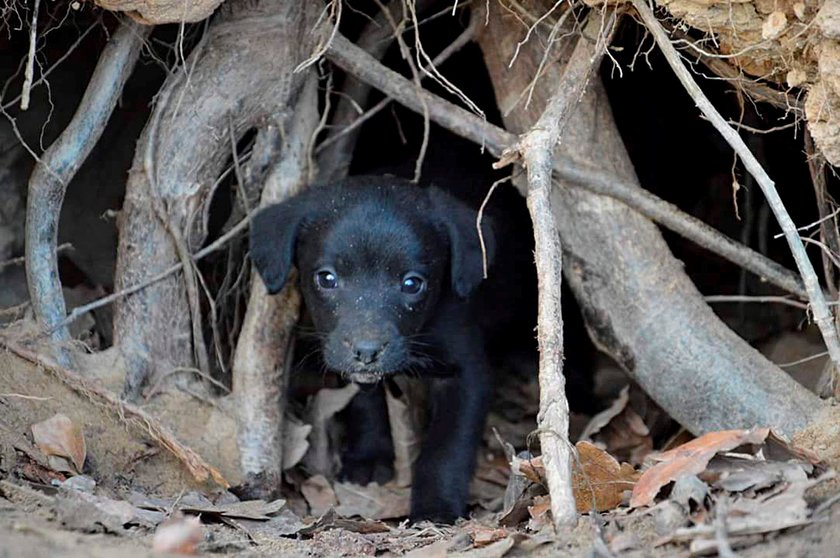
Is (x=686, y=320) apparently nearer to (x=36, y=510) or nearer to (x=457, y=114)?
(x=457, y=114)

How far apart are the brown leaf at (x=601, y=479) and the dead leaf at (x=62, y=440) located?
57.6 inches

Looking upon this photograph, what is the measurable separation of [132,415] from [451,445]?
1.32m

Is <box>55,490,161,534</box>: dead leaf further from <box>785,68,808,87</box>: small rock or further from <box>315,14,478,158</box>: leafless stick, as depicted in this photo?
<box>785,68,808,87</box>: small rock

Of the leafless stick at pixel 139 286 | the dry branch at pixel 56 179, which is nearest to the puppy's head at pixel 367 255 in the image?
the leafless stick at pixel 139 286

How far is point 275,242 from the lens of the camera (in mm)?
4246

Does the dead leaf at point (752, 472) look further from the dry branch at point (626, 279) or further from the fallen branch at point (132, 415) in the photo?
the fallen branch at point (132, 415)

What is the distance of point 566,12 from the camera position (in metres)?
3.65

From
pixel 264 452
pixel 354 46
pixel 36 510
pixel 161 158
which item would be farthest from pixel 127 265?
pixel 36 510

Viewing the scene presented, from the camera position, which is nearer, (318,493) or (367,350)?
(367,350)

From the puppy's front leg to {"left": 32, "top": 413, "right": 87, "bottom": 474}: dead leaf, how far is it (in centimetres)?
133

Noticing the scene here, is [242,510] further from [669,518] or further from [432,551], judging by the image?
[669,518]

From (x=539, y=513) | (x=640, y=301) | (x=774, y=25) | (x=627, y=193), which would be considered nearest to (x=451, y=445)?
(x=640, y=301)

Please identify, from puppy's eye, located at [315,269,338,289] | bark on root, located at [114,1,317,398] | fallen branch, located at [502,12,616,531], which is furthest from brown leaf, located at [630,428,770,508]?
bark on root, located at [114,1,317,398]

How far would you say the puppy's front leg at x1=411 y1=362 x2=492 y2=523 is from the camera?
167 inches
